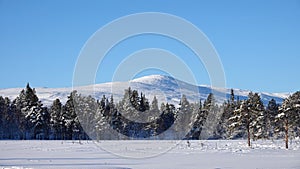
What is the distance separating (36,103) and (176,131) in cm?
3569

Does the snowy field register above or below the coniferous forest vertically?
below

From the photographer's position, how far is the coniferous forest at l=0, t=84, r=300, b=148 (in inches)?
3231

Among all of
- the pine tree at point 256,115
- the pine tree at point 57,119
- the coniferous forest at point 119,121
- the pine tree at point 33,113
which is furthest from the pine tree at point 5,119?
the pine tree at point 256,115

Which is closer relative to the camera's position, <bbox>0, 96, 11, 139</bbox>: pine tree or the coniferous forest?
the coniferous forest

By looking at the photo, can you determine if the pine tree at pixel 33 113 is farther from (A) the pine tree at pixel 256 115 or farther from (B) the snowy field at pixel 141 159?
(A) the pine tree at pixel 256 115

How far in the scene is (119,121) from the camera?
90.7m

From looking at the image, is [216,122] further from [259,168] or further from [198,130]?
[259,168]

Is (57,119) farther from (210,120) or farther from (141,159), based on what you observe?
(141,159)

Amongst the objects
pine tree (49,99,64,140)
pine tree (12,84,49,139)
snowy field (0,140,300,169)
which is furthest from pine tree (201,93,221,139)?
snowy field (0,140,300,169)

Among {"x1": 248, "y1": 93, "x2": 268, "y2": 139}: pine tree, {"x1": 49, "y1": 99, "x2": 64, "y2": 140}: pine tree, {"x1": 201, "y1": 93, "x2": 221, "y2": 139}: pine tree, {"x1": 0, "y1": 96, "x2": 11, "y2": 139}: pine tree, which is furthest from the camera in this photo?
{"x1": 0, "y1": 96, "x2": 11, "y2": 139}: pine tree

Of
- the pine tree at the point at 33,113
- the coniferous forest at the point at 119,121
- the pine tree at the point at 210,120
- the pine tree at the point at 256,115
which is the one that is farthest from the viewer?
the pine tree at the point at 210,120

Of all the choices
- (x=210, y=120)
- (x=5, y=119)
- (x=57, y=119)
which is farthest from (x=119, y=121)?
(x=5, y=119)

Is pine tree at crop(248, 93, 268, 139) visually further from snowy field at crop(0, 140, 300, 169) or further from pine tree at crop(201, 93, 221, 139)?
snowy field at crop(0, 140, 300, 169)

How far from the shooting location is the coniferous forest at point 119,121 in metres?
82.1
